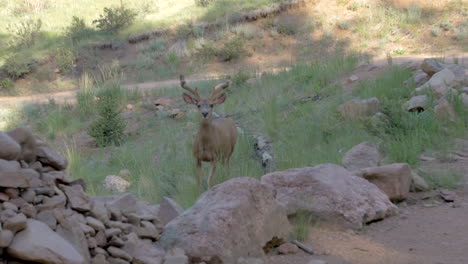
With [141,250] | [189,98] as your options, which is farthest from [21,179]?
[189,98]

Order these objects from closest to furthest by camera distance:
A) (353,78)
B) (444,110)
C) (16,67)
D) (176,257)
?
(176,257)
(444,110)
(353,78)
(16,67)

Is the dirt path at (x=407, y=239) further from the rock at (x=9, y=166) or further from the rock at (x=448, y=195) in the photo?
the rock at (x=9, y=166)

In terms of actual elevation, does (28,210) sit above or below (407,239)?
above

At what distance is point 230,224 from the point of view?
15.3ft

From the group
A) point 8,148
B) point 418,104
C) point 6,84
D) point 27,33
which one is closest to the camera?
point 8,148

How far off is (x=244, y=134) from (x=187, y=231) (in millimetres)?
6151

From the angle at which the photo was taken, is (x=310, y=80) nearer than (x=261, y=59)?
Yes

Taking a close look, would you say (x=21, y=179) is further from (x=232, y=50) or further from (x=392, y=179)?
(x=232, y=50)

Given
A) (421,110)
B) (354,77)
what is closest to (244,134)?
(421,110)

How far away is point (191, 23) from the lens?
26.8 metres

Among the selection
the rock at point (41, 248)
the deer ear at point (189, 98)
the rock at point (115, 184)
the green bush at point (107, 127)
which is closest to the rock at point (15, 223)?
the rock at point (41, 248)

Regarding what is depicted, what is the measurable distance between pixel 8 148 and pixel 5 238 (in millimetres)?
737

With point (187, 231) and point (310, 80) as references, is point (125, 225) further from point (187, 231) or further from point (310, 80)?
point (310, 80)

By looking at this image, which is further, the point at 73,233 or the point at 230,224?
the point at 230,224
